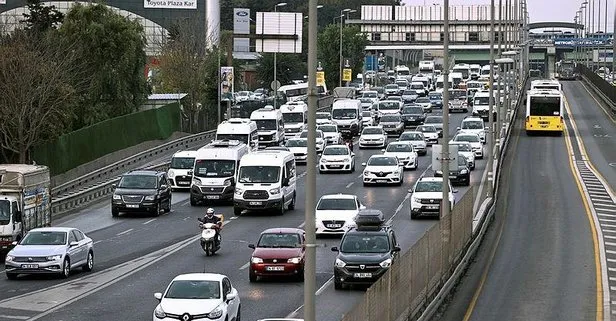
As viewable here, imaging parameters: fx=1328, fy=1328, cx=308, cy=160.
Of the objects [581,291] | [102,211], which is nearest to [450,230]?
[581,291]

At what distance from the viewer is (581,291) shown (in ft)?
110

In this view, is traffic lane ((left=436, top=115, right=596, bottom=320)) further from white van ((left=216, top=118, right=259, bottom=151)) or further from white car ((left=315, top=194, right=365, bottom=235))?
white van ((left=216, top=118, right=259, bottom=151))

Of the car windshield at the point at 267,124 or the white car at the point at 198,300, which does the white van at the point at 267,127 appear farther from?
the white car at the point at 198,300

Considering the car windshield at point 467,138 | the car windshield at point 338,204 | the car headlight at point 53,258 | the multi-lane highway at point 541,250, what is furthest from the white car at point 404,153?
the car headlight at point 53,258

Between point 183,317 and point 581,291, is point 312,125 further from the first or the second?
point 581,291

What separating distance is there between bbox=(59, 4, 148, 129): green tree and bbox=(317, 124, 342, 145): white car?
486 inches

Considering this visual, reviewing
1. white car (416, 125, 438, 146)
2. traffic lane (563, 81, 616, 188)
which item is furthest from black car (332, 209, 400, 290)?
white car (416, 125, 438, 146)

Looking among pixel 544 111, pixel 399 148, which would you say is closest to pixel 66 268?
pixel 399 148

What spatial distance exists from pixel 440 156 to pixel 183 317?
631 inches

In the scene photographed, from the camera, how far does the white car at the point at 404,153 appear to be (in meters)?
66.4

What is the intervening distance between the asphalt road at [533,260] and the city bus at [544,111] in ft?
63.7

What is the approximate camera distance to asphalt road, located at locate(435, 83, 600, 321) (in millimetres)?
30922

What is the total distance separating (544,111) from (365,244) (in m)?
58.1

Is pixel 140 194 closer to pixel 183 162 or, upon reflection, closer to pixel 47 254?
pixel 183 162
